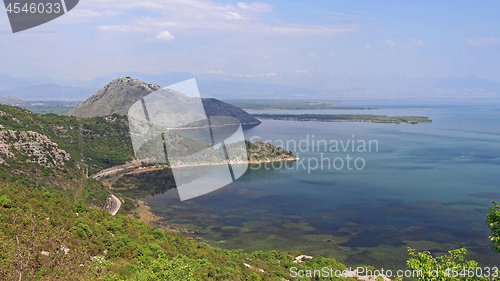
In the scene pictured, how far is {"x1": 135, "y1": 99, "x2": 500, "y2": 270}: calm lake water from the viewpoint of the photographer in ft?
83.4

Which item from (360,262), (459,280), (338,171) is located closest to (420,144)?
(338,171)

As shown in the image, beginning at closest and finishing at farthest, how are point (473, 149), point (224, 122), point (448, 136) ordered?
1. point (473, 149)
2. point (448, 136)
3. point (224, 122)

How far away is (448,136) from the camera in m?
84.9

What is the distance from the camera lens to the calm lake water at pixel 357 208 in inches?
1000

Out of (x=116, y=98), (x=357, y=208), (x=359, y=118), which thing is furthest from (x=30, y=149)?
(x=359, y=118)

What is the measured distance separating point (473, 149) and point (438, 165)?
67.7 ft

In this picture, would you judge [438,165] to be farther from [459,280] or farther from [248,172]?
[459,280]

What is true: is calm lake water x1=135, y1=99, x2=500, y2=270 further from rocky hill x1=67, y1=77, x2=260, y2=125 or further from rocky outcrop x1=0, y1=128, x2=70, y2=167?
rocky hill x1=67, y1=77, x2=260, y2=125

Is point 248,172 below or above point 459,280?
below

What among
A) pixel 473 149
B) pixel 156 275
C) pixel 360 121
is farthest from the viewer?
pixel 360 121

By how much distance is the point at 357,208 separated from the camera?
111 feet

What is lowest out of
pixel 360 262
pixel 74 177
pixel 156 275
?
pixel 360 262

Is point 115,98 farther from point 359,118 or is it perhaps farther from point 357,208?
point 359,118

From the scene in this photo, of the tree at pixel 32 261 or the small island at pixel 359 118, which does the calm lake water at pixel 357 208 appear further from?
the small island at pixel 359 118
